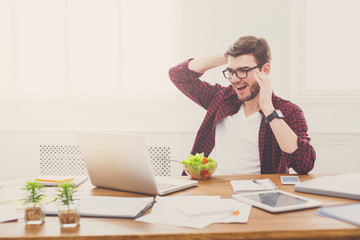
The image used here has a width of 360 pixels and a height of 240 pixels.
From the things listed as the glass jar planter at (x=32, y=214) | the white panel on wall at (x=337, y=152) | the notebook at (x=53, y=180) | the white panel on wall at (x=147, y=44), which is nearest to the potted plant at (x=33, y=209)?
the glass jar planter at (x=32, y=214)

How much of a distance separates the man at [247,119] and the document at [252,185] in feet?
1.13

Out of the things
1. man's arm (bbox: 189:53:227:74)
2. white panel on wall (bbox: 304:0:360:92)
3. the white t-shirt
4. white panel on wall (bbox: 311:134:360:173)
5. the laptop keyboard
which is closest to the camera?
the laptop keyboard

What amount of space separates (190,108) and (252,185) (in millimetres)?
1866

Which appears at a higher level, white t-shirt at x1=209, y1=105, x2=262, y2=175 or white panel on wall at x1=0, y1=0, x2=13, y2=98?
white panel on wall at x1=0, y1=0, x2=13, y2=98

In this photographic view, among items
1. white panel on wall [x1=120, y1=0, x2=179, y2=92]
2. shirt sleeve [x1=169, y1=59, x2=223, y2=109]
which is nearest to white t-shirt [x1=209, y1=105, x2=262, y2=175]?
shirt sleeve [x1=169, y1=59, x2=223, y2=109]

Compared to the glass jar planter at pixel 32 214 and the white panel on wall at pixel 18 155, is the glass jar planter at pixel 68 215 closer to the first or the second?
the glass jar planter at pixel 32 214

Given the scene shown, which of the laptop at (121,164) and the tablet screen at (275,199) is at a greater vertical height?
the laptop at (121,164)

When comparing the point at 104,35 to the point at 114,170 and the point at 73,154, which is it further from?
the point at 114,170

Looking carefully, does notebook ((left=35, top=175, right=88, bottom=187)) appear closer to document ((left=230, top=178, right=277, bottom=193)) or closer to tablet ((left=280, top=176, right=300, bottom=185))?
document ((left=230, top=178, right=277, bottom=193))

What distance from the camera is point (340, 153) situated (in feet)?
10.0

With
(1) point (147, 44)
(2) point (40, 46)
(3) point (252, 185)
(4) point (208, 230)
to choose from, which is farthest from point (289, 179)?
(2) point (40, 46)

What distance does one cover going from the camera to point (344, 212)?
100 cm

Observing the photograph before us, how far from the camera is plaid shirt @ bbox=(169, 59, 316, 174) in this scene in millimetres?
1686

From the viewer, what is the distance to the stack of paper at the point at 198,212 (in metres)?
0.96
